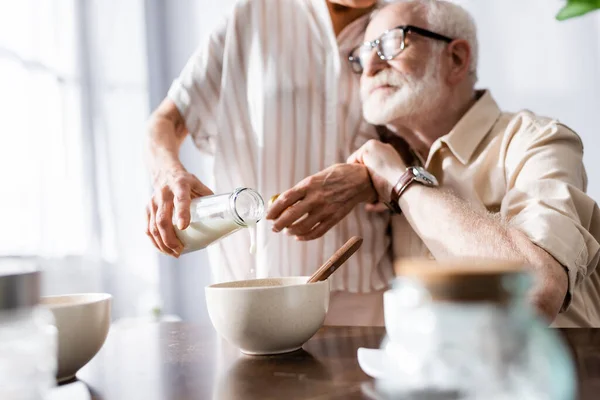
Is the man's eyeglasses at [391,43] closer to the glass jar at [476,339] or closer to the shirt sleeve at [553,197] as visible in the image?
the shirt sleeve at [553,197]

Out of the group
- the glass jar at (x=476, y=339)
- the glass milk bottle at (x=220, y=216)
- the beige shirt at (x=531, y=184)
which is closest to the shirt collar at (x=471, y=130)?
the beige shirt at (x=531, y=184)

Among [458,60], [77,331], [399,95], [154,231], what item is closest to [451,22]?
[458,60]

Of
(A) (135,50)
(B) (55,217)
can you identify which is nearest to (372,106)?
(B) (55,217)

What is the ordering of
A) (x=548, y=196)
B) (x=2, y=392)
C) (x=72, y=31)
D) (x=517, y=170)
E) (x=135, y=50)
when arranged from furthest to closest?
(x=135, y=50) → (x=72, y=31) → (x=517, y=170) → (x=548, y=196) → (x=2, y=392)

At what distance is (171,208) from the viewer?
3.61 feet

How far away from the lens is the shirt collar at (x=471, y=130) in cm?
133

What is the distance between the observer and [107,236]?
10.9ft

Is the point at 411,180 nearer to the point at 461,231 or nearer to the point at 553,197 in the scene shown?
the point at 461,231

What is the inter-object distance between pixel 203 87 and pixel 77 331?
0.98 metres

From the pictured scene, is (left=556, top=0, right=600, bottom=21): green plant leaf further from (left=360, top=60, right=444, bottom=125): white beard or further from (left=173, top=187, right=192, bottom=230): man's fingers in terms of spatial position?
Answer: (left=360, top=60, right=444, bottom=125): white beard

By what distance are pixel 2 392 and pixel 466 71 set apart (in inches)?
51.8

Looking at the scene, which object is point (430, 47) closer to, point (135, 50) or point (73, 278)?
point (73, 278)

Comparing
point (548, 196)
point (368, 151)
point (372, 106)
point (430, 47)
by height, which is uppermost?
point (430, 47)

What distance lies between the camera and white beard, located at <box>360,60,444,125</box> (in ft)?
4.60
